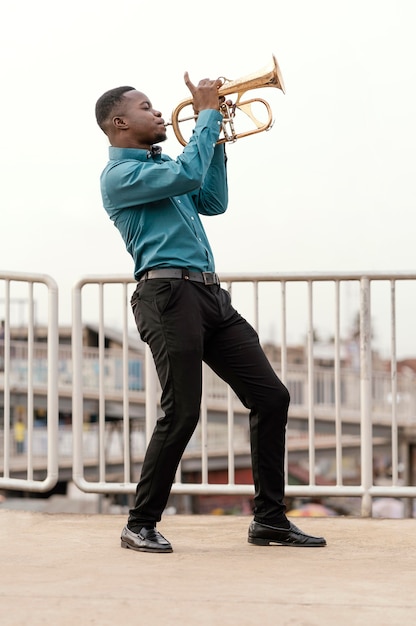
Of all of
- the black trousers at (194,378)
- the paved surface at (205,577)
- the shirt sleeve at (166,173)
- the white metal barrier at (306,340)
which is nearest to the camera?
the paved surface at (205,577)

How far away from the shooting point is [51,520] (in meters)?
4.25

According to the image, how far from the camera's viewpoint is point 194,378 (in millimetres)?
3428

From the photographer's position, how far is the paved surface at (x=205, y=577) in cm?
249

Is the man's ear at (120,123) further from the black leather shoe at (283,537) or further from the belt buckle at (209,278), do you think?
the black leather shoe at (283,537)

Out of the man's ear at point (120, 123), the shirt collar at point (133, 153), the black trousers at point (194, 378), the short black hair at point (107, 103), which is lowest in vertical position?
the black trousers at point (194, 378)

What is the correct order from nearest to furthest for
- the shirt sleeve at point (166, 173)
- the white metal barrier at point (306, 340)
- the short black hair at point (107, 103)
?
the shirt sleeve at point (166, 173) < the short black hair at point (107, 103) < the white metal barrier at point (306, 340)

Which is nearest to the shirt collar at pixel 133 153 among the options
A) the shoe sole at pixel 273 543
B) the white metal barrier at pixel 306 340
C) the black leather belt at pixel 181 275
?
the black leather belt at pixel 181 275

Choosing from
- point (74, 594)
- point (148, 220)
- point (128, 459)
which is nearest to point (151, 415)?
point (128, 459)

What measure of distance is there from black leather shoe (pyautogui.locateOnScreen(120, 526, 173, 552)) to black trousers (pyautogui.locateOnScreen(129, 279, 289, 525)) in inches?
1.7

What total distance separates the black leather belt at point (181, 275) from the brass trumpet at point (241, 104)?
50 centimetres

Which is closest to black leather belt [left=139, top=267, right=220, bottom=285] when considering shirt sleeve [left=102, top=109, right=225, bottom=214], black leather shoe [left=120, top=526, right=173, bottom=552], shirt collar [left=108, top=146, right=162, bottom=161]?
shirt sleeve [left=102, top=109, right=225, bottom=214]

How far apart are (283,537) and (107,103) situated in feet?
5.56

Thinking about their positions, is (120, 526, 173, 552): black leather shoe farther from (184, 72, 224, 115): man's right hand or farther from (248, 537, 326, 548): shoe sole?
(184, 72, 224, 115): man's right hand

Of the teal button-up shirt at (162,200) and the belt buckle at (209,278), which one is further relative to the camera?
the belt buckle at (209,278)
